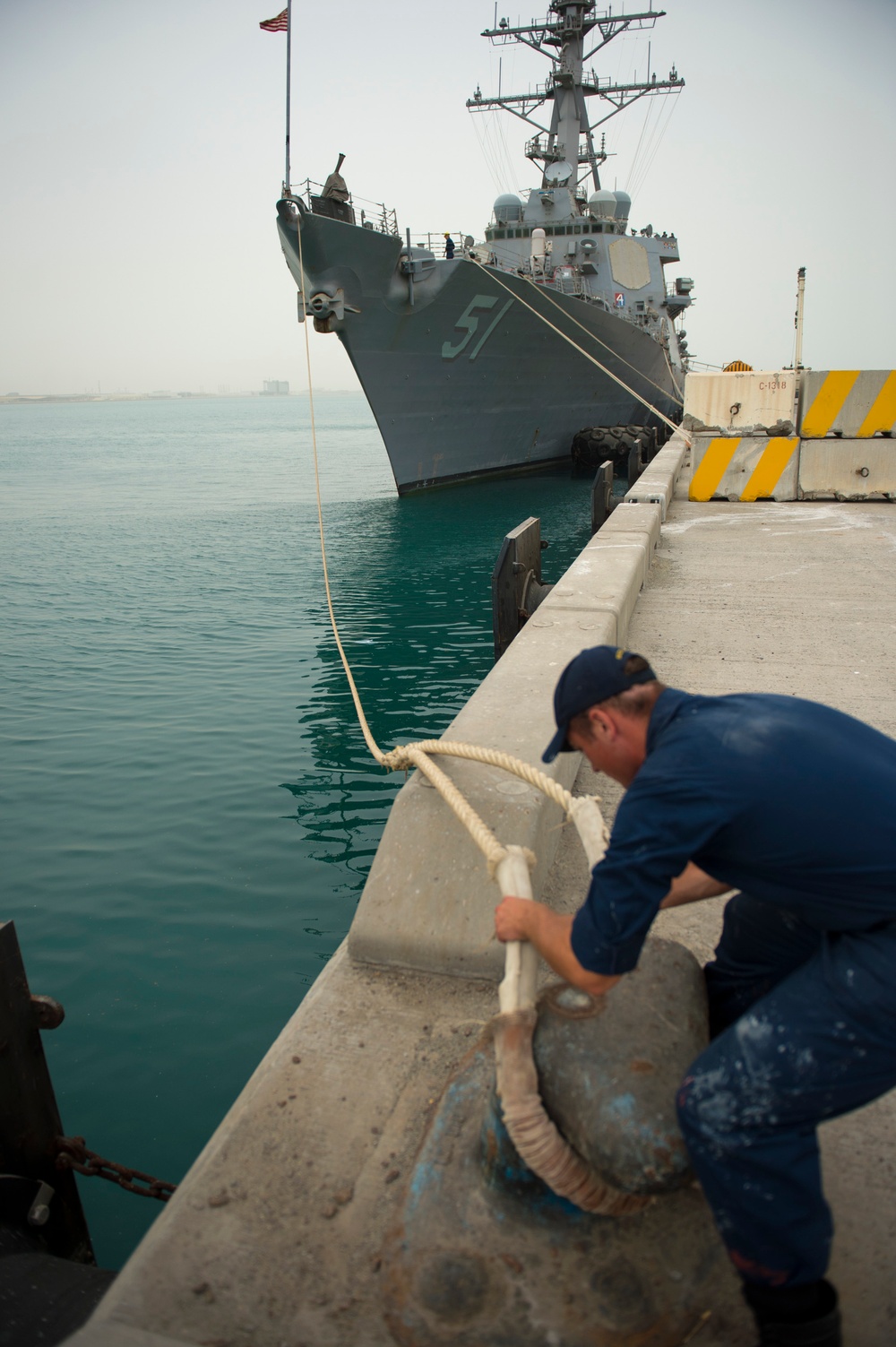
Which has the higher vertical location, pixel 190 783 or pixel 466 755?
pixel 466 755

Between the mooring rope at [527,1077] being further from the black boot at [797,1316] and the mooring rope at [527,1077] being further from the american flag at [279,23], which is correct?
the american flag at [279,23]

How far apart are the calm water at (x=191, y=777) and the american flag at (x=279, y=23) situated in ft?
28.4

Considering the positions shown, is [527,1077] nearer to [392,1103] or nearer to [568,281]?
[392,1103]

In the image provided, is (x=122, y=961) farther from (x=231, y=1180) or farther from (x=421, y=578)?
(x=421, y=578)

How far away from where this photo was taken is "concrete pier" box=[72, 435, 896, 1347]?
180cm

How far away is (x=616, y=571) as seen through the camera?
6.48 meters

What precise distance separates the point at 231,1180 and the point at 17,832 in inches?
198

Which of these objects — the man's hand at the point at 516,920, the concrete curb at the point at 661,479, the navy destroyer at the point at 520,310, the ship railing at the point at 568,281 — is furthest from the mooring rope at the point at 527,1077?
the ship railing at the point at 568,281

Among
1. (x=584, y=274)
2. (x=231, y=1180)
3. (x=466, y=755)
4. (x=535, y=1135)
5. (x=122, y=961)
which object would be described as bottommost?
(x=122, y=961)

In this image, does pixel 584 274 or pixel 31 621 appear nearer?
pixel 31 621

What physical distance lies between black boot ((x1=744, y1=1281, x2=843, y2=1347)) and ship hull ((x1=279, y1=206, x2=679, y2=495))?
1916 cm

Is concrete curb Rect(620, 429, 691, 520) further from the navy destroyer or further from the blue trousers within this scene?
the blue trousers

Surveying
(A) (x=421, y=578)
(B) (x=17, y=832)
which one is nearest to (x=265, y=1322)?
(B) (x=17, y=832)

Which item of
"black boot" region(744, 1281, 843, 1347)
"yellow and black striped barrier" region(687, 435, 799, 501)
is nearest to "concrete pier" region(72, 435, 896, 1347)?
"black boot" region(744, 1281, 843, 1347)
